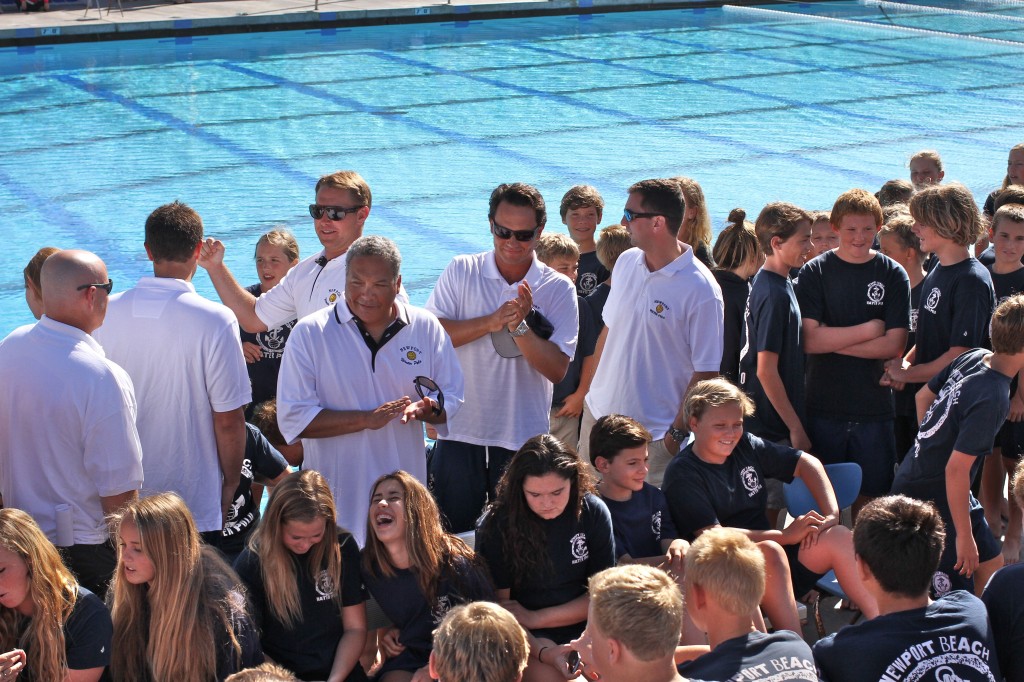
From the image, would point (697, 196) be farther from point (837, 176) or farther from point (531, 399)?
point (837, 176)

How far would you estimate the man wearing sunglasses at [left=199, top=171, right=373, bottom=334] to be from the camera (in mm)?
4309

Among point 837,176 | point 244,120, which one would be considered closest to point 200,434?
point 837,176

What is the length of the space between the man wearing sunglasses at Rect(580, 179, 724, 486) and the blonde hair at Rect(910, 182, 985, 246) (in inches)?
36.3

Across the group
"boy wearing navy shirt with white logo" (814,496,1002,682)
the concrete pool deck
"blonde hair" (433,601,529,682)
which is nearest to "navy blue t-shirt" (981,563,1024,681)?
"boy wearing navy shirt with white logo" (814,496,1002,682)

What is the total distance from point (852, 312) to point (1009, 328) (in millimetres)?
859

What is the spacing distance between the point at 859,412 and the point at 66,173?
944 cm

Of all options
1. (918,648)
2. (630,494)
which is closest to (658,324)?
(630,494)

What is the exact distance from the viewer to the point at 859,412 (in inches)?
181

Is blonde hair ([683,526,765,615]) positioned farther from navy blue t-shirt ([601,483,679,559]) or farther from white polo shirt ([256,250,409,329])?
white polo shirt ([256,250,409,329])

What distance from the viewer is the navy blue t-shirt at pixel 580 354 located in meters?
4.98

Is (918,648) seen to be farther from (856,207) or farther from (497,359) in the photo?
(856,207)

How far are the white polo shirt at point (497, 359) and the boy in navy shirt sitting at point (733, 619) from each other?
1334 millimetres

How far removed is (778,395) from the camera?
4438 millimetres

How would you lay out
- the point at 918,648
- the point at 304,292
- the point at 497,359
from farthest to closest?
the point at 304,292 < the point at 497,359 < the point at 918,648
